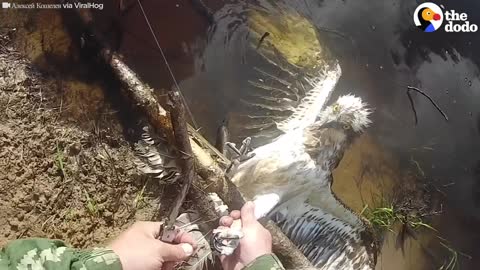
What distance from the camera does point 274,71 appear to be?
985 millimetres

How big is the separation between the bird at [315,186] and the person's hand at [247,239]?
2 cm

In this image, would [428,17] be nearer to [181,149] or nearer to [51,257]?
[181,149]

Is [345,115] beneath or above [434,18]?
beneath

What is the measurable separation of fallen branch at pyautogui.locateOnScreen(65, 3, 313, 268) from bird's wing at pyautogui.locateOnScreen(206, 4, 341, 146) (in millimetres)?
56

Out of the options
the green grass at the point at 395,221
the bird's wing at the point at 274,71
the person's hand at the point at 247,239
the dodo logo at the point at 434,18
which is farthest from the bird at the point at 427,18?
the person's hand at the point at 247,239

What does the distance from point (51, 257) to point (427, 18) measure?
0.65 metres

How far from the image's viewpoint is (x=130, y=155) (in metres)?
0.95

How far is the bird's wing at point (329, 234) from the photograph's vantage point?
0.99 meters

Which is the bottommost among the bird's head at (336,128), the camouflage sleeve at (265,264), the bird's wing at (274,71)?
the camouflage sleeve at (265,264)

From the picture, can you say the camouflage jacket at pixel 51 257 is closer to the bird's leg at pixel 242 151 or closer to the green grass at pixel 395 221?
the bird's leg at pixel 242 151

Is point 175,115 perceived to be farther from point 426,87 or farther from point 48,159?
point 426,87

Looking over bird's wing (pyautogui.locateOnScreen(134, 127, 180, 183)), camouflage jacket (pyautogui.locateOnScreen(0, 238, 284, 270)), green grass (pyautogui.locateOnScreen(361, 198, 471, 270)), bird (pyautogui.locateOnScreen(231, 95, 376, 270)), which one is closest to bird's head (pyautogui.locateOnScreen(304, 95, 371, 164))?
bird (pyautogui.locateOnScreen(231, 95, 376, 270))

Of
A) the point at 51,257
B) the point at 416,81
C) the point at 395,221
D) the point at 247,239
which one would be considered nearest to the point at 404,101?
the point at 416,81

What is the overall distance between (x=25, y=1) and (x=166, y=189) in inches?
12.9
